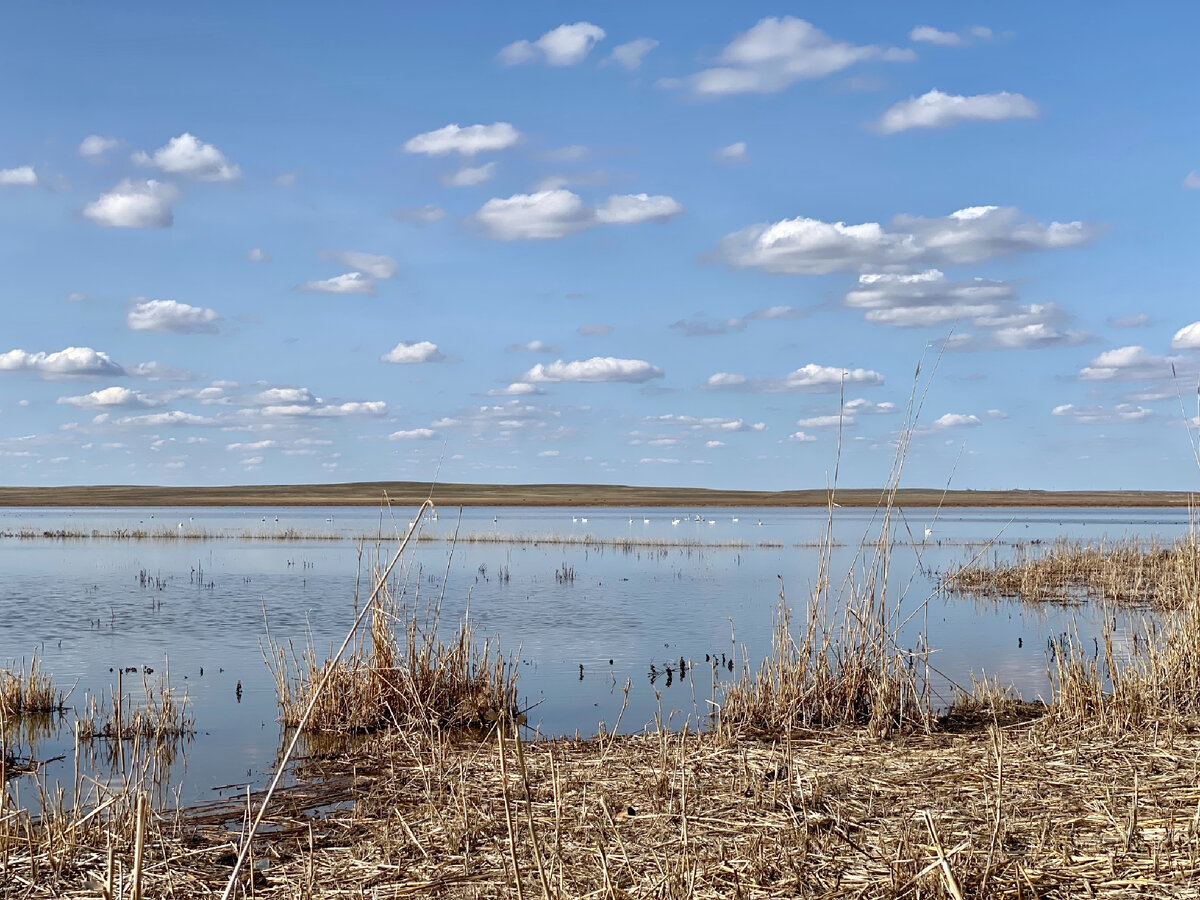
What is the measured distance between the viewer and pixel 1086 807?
18.3 ft

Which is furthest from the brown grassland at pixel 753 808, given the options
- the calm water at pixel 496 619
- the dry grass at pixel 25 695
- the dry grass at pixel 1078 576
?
the dry grass at pixel 1078 576

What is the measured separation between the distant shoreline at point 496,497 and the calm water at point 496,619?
73.0m

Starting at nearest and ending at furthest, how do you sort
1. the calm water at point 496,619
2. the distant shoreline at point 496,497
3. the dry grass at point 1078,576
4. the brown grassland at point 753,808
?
the brown grassland at point 753,808 → the calm water at point 496,619 → the dry grass at point 1078,576 → the distant shoreline at point 496,497

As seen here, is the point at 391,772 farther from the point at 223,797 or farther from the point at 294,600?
the point at 294,600

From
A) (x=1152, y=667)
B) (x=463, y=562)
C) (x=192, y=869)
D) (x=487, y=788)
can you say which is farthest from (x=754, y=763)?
(x=463, y=562)

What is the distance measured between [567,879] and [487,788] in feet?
7.65

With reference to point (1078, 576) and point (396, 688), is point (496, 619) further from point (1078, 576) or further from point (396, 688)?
point (1078, 576)

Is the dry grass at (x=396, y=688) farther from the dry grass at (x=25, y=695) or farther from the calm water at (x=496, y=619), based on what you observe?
the dry grass at (x=25, y=695)

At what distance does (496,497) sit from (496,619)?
11401cm

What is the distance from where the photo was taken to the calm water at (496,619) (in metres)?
11.4

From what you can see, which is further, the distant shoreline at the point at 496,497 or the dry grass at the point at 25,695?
the distant shoreline at the point at 496,497

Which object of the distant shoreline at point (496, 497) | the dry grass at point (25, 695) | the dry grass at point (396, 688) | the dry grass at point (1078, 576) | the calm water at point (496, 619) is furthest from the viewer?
the distant shoreline at point (496, 497)

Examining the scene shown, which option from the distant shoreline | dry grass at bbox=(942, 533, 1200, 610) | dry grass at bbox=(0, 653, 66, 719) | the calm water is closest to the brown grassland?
the calm water

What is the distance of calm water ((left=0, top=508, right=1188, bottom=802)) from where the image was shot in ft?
37.3
